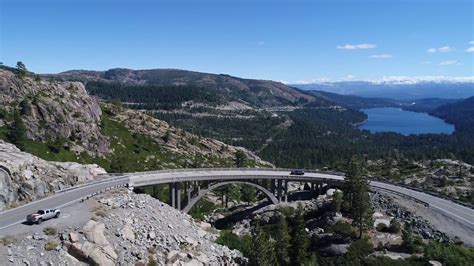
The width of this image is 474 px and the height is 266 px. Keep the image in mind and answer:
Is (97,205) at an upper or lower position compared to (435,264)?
upper

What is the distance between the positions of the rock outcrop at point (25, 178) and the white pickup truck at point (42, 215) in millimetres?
8234

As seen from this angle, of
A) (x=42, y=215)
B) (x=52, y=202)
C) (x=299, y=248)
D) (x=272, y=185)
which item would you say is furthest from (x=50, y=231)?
(x=272, y=185)

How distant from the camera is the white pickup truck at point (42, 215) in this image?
165 ft

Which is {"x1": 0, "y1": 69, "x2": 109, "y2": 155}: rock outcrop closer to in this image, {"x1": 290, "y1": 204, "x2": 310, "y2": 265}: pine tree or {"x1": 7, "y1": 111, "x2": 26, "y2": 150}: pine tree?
{"x1": 7, "y1": 111, "x2": 26, "y2": 150}: pine tree

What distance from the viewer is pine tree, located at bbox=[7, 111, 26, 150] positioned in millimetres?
109750

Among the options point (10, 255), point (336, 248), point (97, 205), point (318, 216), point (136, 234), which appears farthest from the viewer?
point (318, 216)

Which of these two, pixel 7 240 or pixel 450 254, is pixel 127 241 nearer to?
pixel 7 240

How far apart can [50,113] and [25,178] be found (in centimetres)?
7688

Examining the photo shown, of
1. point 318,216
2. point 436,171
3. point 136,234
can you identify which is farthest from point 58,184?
point 436,171

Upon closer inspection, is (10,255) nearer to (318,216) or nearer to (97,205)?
(97,205)

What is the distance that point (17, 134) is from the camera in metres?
110

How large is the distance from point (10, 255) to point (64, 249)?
5.15 m

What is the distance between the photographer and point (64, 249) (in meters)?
46.0

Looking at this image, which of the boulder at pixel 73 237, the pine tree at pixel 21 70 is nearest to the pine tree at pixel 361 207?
the boulder at pixel 73 237
